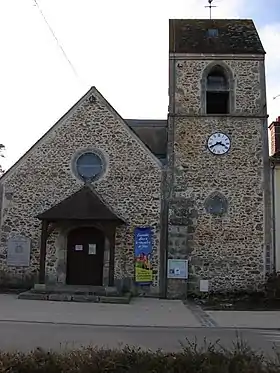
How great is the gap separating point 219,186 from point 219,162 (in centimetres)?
96

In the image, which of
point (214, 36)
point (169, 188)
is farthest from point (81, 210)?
point (214, 36)

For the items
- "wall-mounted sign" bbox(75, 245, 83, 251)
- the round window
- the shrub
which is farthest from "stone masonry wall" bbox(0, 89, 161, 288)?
the shrub

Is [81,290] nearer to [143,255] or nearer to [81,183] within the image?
[143,255]

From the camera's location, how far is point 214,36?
21.5 meters

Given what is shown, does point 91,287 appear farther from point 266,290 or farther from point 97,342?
point 97,342

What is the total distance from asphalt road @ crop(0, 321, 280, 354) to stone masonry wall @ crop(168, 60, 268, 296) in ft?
24.2

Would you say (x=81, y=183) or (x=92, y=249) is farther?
(x=81, y=183)

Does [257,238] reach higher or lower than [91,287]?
higher

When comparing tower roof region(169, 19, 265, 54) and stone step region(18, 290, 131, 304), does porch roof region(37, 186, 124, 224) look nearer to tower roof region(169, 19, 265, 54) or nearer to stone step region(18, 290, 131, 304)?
stone step region(18, 290, 131, 304)

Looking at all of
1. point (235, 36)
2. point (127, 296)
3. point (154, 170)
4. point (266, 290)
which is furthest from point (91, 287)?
point (235, 36)

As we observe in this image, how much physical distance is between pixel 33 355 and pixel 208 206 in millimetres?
14385

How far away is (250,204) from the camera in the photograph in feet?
63.0

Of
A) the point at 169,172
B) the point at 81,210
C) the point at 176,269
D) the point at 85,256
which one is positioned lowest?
the point at 176,269

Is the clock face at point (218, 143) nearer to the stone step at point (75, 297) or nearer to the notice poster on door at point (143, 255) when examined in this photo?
the notice poster on door at point (143, 255)
